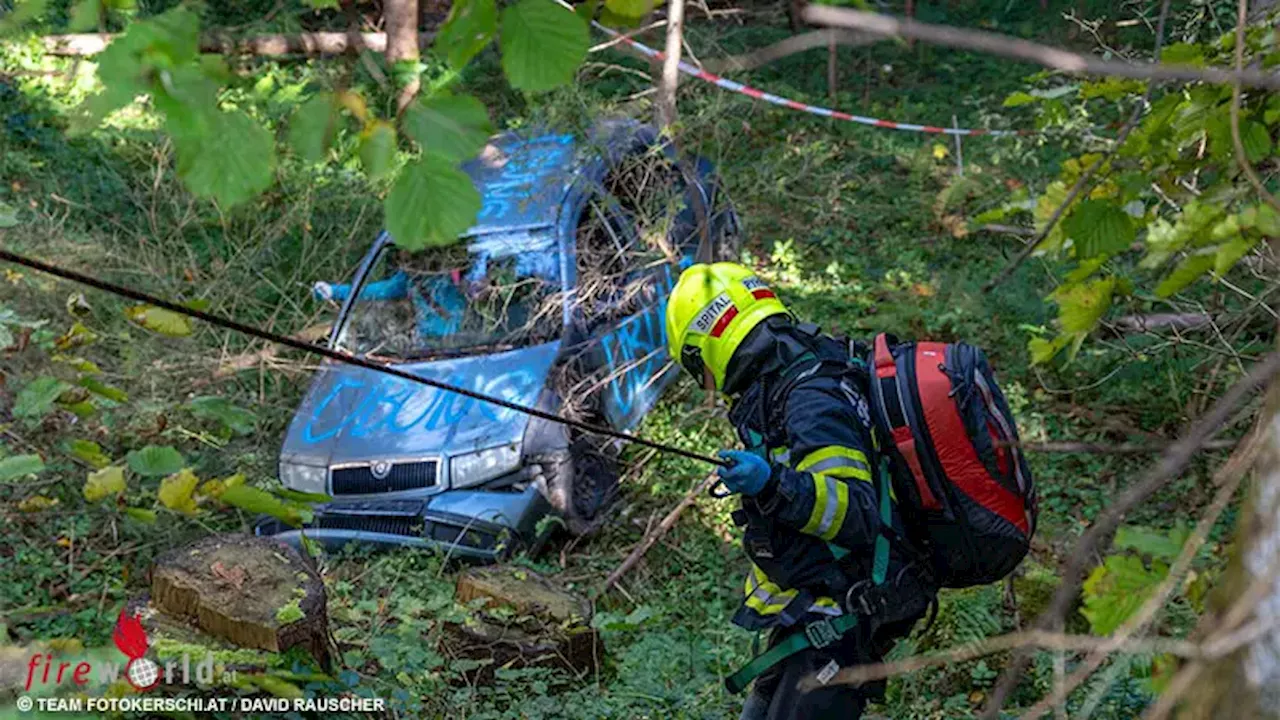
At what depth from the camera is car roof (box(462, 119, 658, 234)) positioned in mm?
7801

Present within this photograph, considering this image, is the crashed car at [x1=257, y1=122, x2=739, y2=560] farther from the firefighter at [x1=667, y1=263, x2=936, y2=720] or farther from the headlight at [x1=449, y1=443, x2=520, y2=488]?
the firefighter at [x1=667, y1=263, x2=936, y2=720]

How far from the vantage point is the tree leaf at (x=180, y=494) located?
2588mm

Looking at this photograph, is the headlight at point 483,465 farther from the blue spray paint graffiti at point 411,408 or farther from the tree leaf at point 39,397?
the tree leaf at point 39,397

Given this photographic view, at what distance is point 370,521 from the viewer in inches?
273

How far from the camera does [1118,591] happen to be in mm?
1810

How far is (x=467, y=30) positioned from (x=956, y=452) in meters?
2.09

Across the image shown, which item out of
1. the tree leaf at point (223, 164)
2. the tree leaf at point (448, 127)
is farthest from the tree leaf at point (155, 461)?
the tree leaf at point (448, 127)

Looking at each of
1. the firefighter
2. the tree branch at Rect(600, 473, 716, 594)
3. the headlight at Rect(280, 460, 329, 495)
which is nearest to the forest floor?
the tree branch at Rect(600, 473, 716, 594)

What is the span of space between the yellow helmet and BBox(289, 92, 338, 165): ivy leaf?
2.11 meters

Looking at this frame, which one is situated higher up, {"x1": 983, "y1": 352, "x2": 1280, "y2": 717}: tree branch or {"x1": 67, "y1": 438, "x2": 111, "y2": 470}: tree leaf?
{"x1": 983, "y1": 352, "x2": 1280, "y2": 717}: tree branch

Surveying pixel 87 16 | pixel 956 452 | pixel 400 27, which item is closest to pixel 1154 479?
pixel 87 16

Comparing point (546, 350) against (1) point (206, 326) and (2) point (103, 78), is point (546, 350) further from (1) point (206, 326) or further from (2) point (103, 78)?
(2) point (103, 78)

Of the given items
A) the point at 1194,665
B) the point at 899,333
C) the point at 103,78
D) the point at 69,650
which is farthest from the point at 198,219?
the point at 1194,665

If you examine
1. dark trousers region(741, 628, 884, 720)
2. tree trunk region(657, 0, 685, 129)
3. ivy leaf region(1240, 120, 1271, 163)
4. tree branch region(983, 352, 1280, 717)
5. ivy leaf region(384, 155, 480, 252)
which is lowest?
dark trousers region(741, 628, 884, 720)
